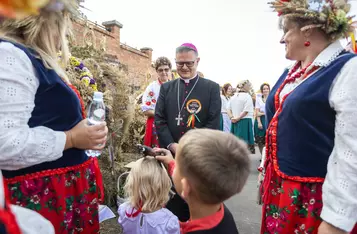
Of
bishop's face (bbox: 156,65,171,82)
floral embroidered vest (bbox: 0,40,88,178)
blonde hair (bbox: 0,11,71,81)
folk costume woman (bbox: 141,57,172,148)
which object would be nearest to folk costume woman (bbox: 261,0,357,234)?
floral embroidered vest (bbox: 0,40,88,178)

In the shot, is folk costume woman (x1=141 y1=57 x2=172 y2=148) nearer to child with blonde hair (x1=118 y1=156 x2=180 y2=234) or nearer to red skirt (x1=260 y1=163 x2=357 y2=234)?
child with blonde hair (x1=118 y1=156 x2=180 y2=234)

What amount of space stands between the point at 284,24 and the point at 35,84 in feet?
4.59

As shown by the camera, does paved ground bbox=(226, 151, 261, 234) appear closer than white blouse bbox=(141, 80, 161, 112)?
Yes

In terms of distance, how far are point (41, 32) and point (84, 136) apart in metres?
0.53

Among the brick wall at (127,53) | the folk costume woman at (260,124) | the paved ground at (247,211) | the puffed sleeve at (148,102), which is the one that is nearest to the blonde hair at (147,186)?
the paved ground at (247,211)

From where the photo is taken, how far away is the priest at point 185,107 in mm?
2717

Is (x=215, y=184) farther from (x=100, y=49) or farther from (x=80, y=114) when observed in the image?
(x=100, y=49)

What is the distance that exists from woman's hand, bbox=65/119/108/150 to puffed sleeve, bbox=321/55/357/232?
44.4 inches

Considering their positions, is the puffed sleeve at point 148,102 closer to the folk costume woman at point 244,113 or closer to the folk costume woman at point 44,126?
the folk costume woman at point 44,126

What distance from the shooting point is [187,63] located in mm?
2783

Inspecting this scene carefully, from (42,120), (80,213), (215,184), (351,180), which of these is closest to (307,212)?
(351,180)

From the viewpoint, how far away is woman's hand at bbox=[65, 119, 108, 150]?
127 cm

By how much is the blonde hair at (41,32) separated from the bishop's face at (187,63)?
1.53 meters

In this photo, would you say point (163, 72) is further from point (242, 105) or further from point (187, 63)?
point (242, 105)
